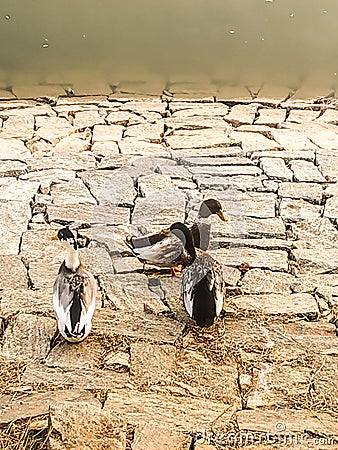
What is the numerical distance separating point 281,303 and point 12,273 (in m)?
1.54

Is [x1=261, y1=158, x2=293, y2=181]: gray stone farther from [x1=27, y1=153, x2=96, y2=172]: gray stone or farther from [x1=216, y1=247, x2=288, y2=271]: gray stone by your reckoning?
[x1=27, y1=153, x2=96, y2=172]: gray stone

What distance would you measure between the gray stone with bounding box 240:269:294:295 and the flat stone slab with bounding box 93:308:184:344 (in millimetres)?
547

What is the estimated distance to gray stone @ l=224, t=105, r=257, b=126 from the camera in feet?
21.0

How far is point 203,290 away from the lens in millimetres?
3471

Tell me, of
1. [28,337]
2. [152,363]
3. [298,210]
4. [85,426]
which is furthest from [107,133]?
[85,426]

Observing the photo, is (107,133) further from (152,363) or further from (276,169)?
(152,363)

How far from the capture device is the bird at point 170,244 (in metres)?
3.80

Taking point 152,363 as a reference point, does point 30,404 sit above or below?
below

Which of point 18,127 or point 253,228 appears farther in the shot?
point 18,127

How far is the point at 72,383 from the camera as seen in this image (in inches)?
126

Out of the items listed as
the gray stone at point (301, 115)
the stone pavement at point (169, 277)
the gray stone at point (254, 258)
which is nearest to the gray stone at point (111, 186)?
the stone pavement at point (169, 277)

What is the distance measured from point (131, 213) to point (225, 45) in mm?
4140

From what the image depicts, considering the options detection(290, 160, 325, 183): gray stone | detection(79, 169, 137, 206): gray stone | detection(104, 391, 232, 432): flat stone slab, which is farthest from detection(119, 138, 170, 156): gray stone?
detection(104, 391, 232, 432): flat stone slab

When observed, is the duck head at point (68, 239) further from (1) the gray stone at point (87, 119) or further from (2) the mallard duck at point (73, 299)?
(1) the gray stone at point (87, 119)
